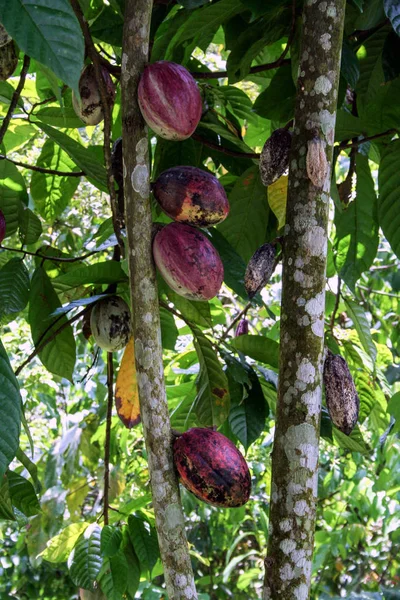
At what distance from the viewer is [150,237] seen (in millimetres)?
645

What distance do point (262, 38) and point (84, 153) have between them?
0.29 meters

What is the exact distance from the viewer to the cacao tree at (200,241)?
2.01 feet

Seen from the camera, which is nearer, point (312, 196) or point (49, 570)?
point (312, 196)

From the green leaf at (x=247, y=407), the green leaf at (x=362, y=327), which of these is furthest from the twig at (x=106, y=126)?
the green leaf at (x=362, y=327)

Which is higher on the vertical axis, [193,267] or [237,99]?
[237,99]

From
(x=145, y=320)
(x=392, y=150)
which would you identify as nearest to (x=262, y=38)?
(x=392, y=150)

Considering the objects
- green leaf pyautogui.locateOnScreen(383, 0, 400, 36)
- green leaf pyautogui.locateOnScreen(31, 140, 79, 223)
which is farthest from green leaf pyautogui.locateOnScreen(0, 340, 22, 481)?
green leaf pyautogui.locateOnScreen(31, 140, 79, 223)

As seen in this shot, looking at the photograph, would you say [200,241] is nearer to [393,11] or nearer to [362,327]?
[393,11]

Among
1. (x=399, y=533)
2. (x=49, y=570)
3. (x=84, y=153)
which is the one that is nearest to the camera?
(x=84, y=153)

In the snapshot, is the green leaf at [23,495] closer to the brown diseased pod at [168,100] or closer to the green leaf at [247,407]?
the green leaf at [247,407]

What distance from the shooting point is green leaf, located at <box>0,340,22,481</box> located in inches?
22.5

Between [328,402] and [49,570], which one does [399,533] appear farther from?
[49,570]

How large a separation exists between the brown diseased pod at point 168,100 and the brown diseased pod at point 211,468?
286 mm

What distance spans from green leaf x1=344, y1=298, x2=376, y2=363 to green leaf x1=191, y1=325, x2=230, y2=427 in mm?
294
